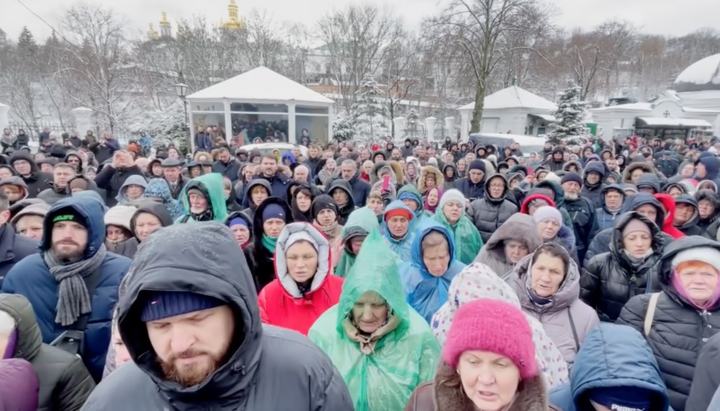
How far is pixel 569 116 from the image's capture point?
2389 cm

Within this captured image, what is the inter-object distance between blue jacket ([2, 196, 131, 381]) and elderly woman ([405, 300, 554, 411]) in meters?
2.09

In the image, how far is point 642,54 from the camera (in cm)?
6650

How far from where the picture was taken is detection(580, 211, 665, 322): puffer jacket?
3209 mm

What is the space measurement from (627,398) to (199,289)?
1.78m

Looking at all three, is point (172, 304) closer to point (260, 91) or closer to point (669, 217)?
point (669, 217)

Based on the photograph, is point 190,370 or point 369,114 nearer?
point 190,370

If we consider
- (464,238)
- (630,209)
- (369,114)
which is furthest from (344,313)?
(369,114)

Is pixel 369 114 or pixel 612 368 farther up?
pixel 369 114

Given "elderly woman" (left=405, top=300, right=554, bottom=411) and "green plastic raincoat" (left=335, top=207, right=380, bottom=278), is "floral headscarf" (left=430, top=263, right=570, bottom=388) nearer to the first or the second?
"elderly woman" (left=405, top=300, right=554, bottom=411)

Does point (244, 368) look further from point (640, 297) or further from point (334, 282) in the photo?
point (640, 297)

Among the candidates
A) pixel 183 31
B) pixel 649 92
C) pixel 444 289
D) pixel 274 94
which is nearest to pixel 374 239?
pixel 444 289

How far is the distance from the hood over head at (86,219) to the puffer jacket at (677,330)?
11.4 feet

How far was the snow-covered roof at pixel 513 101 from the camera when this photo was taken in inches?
1165

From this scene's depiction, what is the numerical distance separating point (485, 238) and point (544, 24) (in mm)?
25707
